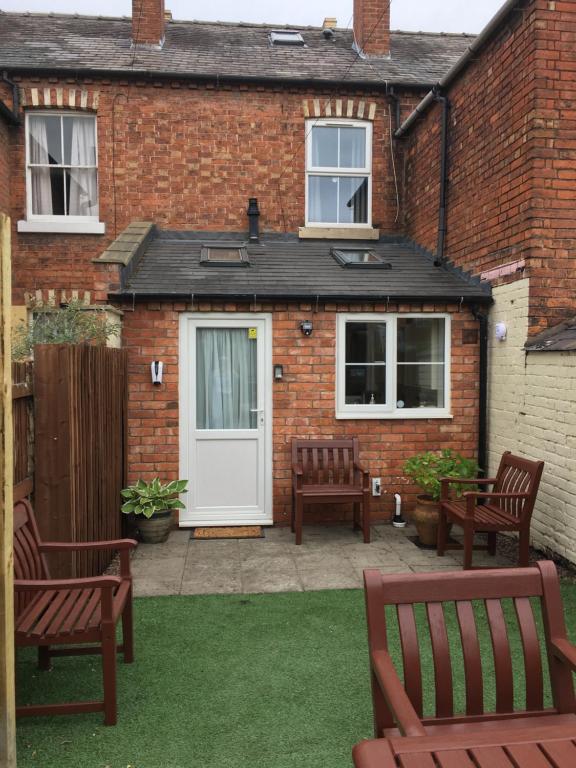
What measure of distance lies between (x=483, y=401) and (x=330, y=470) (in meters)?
1.97

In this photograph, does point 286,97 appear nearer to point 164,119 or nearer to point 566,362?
point 164,119

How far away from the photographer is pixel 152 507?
19.2ft

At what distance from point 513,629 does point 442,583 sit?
2.29 metres

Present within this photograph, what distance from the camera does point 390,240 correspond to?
902cm

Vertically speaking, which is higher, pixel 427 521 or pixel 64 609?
pixel 64 609

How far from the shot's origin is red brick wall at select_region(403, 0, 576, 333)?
215 inches

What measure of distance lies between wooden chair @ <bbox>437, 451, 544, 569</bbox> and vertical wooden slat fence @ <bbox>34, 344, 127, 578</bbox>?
314 centimetres

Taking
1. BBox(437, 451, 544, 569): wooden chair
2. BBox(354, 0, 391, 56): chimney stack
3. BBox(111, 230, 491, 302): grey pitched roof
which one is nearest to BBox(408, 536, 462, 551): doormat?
BBox(437, 451, 544, 569): wooden chair

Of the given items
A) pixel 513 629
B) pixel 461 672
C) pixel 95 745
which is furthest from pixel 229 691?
pixel 513 629

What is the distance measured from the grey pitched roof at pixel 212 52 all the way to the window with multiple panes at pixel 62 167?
0.75m

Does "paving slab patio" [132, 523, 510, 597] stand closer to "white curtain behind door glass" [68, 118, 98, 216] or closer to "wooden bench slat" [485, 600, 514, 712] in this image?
"wooden bench slat" [485, 600, 514, 712]

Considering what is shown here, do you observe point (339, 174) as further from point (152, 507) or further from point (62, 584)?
point (62, 584)

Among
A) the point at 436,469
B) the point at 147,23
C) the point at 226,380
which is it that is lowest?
the point at 436,469

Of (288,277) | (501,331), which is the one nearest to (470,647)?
(501,331)
